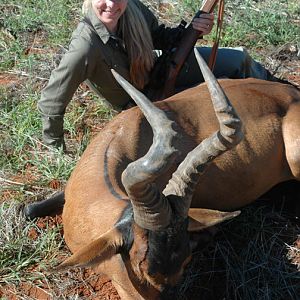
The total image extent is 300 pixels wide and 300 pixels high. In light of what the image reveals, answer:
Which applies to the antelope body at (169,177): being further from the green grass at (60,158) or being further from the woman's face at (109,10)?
the woman's face at (109,10)

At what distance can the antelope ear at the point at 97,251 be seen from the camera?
3.69 meters

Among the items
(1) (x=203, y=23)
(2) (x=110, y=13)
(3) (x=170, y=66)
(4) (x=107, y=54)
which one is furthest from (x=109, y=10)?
(1) (x=203, y=23)

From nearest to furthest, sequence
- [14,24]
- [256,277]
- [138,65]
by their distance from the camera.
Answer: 1. [256,277]
2. [138,65]
3. [14,24]

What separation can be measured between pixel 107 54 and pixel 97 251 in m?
2.52

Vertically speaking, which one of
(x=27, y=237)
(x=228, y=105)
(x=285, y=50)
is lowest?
(x=27, y=237)

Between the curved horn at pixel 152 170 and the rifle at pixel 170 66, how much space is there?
2550 mm

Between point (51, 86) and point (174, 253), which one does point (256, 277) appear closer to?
point (174, 253)

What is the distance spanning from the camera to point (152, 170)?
3.39 metres

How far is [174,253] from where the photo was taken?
3.74 metres

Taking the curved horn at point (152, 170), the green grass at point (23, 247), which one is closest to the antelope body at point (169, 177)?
the curved horn at point (152, 170)

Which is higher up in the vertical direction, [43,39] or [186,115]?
[186,115]

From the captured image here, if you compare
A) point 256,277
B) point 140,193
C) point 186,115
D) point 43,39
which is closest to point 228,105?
point 140,193

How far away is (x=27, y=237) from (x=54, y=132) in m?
1.19

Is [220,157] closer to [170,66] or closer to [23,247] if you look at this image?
[170,66]
